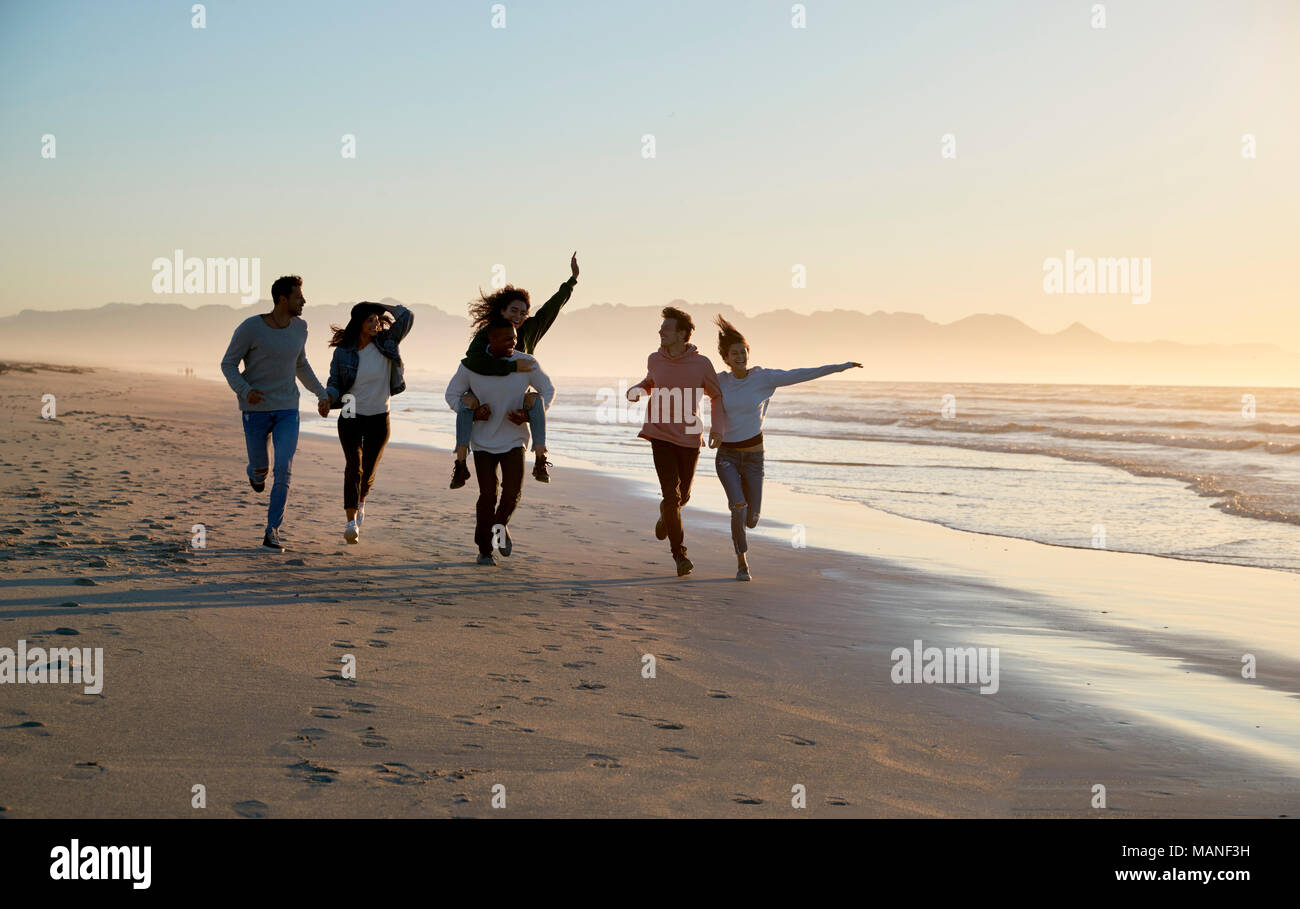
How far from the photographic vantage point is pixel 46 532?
7.83 metres

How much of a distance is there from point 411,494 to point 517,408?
537 cm

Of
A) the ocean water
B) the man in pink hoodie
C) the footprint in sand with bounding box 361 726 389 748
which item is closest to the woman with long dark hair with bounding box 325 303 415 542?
the man in pink hoodie

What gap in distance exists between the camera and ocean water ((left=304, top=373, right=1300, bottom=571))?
12539 mm

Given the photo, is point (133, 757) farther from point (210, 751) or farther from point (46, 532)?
point (46, 532)

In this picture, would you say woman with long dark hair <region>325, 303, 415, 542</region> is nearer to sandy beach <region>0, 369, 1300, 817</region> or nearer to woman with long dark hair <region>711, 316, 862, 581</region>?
sandy beach <region>0, 369, 1300, 817</region>

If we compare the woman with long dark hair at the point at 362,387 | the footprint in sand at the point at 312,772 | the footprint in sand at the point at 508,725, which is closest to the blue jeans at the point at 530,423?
the woman with long dark hair at the point at 362,387

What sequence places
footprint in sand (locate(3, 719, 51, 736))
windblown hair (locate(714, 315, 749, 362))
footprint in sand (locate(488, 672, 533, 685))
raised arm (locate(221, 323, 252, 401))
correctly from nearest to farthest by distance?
footprint in sand (locate(3, 719, 51, 736))
footprint in sand (locate(488, 672, 533, 685))
raised arm (locate(221, 323, 252, 401))
windblown hair (locate(714, 315, 749, 362))

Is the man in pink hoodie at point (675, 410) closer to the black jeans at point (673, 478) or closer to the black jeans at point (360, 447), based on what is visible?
the black jeans at point (673, 478)

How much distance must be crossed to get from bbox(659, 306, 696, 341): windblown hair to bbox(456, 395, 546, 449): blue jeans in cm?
129

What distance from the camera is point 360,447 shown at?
838 centimetres

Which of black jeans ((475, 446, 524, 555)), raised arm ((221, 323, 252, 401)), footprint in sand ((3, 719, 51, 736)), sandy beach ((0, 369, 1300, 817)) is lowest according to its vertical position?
sandy beach ((0, 369, 1300, 817))

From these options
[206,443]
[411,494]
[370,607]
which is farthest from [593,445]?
[370,607]

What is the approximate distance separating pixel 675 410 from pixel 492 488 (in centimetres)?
165

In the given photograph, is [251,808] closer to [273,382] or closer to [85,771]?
[85,771]
